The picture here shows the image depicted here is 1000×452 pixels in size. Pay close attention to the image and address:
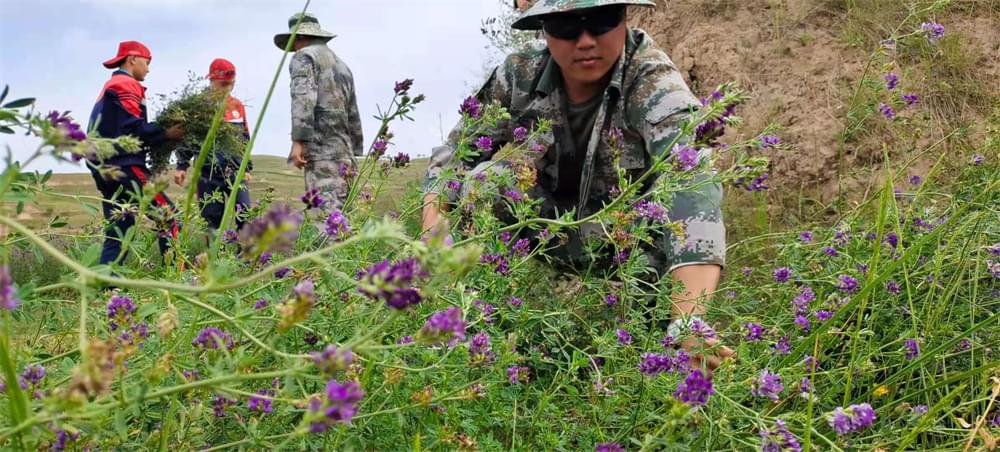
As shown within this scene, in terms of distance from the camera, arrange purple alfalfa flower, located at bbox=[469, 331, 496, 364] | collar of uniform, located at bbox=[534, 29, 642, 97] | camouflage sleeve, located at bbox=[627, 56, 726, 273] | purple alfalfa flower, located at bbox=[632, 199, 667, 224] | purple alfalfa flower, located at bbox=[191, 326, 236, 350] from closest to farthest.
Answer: purple alfalfa flower, located at bbox=[191, 326, 236, 350] < purple alfalfa flower, located at bbox=[469, 331, 496, 364] < purple alfalfa flower, located at bbox=[632, 199, 667, 224] < camouflage sleeve, located at bbox=[627, 56, 726, 273] < collar of uniform, located at bbox=[534, 29, 642, 97]

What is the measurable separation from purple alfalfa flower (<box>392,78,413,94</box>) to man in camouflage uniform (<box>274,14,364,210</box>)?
4.09 meters

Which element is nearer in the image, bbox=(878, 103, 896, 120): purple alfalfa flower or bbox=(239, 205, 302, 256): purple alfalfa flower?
bbox=(239, 205, 302, 256): purple alfalfa flower

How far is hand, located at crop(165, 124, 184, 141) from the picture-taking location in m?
5.59

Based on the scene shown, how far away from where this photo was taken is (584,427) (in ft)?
5.80

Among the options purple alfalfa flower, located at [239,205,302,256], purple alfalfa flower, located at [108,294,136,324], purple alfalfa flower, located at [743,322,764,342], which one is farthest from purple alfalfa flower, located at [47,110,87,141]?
purple alfalfa flower, located at [743,322,764,342]

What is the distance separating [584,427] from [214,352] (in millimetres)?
844

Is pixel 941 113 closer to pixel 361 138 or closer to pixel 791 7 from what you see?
pixel 791 7

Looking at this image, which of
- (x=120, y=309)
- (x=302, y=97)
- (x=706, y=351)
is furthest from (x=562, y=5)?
(x=302, y=97)

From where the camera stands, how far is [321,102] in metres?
6.24

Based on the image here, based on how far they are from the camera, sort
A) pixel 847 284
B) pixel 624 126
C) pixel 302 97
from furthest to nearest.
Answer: pixel 302 97, pixel 624 126, pixel 847 284

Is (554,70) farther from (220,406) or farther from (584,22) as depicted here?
(220,406)

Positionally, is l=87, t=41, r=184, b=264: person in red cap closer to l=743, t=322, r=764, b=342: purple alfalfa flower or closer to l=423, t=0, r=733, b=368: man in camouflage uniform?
l=423, t=0, r=733, b=368: man in camouflage uniform

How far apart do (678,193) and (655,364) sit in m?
1.21

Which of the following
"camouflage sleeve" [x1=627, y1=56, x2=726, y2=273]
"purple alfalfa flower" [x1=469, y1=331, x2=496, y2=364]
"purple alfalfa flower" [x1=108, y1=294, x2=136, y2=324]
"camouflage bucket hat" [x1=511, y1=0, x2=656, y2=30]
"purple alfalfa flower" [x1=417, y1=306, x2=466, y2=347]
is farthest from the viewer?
"camouflage bucket hat" [x1=511, y1=0, x2=656, y2=30]
